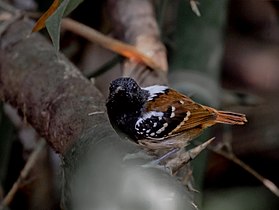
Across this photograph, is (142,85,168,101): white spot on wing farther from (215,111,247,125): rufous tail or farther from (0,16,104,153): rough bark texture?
(215,111,247,125): rufous tail

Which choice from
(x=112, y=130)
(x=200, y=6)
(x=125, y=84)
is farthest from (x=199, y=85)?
(x=112, y=130)

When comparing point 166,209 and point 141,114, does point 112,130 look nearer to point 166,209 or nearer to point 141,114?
point 141,114

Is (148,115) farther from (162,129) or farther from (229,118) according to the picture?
(229,118)

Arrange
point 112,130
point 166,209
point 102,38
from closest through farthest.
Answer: point 166,209
point 112,130
point 102,38

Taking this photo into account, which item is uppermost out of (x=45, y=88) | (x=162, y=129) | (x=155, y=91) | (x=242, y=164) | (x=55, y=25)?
(x=55, y=25)

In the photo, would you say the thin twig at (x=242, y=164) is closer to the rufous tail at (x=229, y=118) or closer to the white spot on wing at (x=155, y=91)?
the rufous tail at (x=229, y=118)

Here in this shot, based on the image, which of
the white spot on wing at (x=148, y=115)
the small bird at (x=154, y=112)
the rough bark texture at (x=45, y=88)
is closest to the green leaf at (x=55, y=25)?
the rough bark texture at (x=45, y=88)

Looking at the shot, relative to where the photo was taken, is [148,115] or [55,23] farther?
[148,115]

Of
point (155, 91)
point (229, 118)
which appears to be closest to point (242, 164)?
point (229, 118)
